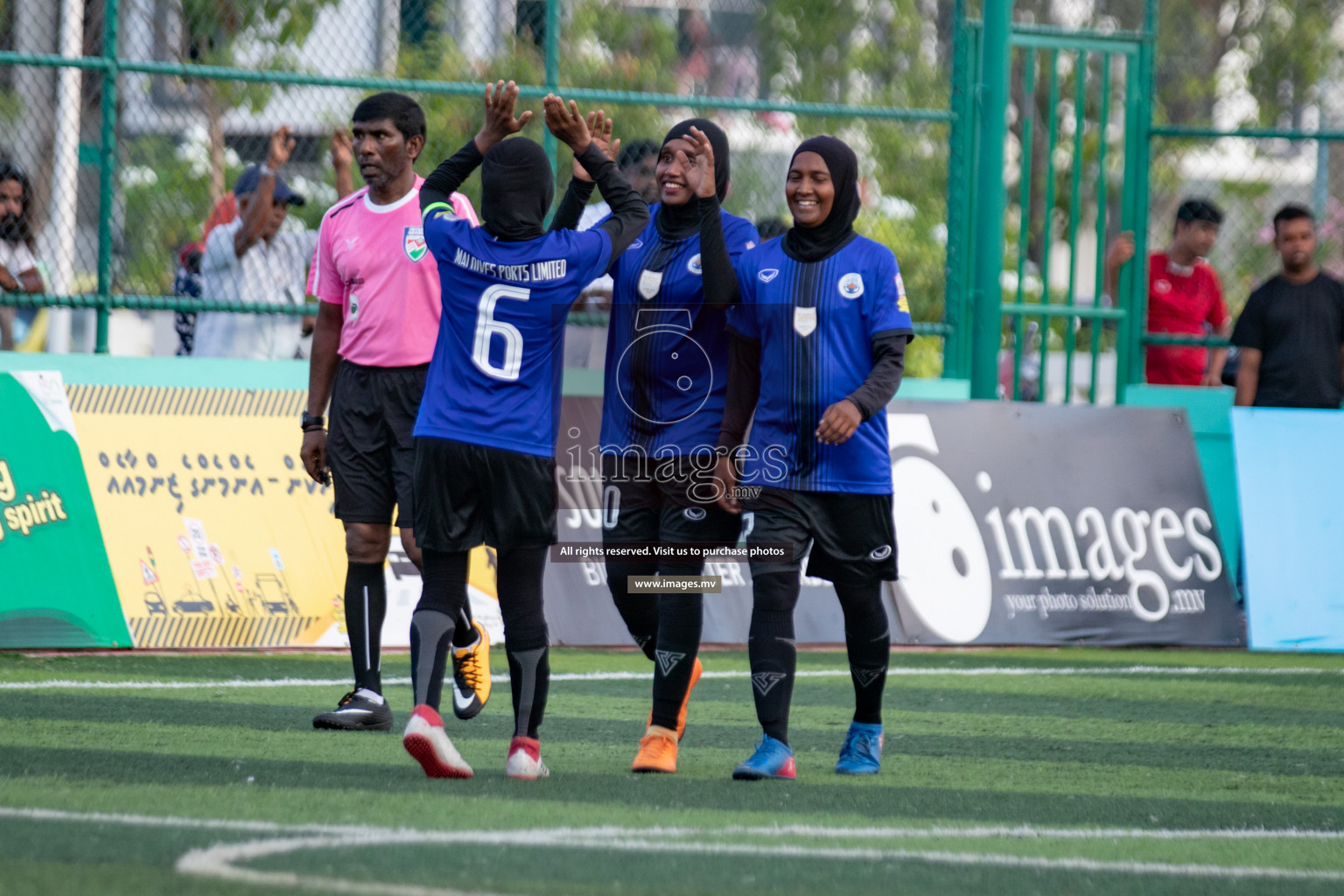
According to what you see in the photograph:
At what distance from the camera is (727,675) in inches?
320

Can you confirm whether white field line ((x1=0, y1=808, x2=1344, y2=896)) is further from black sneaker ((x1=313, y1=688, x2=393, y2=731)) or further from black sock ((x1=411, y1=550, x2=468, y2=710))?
black sneaker ((x1=313, y1=688, x2=393, y2=731))

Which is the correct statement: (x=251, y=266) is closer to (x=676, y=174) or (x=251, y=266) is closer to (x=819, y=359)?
(x=676, y=174)

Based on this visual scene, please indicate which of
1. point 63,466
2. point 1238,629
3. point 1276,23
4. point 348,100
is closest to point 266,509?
point 63,466

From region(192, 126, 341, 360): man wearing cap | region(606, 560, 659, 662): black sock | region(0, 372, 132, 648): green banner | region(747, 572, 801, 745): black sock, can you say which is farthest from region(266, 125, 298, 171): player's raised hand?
region(747, 572, 801, 745): black sock

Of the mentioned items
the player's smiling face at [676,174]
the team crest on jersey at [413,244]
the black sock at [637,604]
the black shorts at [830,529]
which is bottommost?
the black sock at [637,604]

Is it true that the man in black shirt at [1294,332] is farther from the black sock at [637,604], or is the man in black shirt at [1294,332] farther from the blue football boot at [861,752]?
the blue football boot at [861,752]

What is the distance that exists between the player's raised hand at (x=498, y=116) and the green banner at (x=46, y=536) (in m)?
3.87

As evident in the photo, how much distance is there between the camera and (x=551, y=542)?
17.3 feet

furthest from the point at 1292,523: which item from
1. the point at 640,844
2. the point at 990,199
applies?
the point at 640,844

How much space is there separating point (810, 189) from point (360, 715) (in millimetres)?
2367

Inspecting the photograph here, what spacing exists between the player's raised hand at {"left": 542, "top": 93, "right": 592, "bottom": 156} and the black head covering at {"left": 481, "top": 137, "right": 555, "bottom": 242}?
0.11 meters

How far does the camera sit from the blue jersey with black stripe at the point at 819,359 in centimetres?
542

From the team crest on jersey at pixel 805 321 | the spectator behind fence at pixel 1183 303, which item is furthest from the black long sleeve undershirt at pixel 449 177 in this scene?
the spectator behind fence at pixel 1183 303

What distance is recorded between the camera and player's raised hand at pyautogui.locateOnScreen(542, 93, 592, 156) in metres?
5.10
